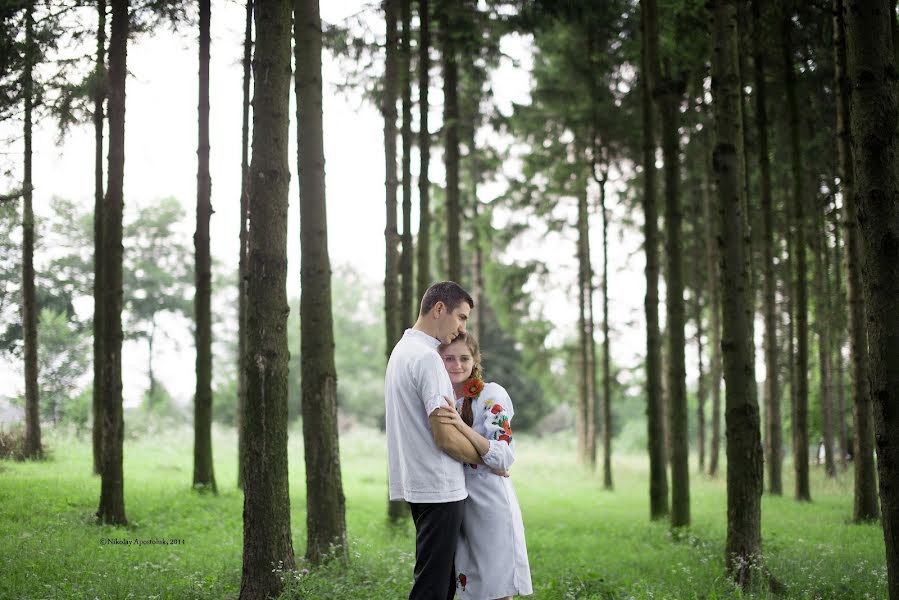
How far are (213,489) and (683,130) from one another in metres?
13.7

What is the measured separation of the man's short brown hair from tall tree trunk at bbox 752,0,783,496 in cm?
1065

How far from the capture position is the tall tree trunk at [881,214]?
159 inches

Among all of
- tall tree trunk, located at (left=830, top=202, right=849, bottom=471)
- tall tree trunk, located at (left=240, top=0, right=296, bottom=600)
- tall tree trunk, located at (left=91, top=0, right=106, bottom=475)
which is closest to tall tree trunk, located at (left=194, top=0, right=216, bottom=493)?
tall tree trunk, located at (left=91, top=0, right=106, bottom=475)

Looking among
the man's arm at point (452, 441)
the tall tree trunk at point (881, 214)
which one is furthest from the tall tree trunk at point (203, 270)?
the tall tree trunk at point (881, 214)

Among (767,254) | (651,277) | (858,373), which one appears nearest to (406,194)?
(651,277)

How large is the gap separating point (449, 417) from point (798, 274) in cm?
1165

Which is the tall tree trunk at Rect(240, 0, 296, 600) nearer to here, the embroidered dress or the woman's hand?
the embroidered dress

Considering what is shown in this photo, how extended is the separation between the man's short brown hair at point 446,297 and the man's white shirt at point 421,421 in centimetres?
19

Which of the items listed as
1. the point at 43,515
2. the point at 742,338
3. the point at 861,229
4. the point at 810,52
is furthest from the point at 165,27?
the point at 810,52

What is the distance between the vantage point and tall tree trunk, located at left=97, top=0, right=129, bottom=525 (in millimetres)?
9594

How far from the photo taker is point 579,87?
17.4 meters

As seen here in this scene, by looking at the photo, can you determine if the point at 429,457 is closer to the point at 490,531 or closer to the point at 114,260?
the point at 490,531

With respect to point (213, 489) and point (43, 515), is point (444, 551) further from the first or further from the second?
point (213, 489)

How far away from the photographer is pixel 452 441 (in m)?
3.93
